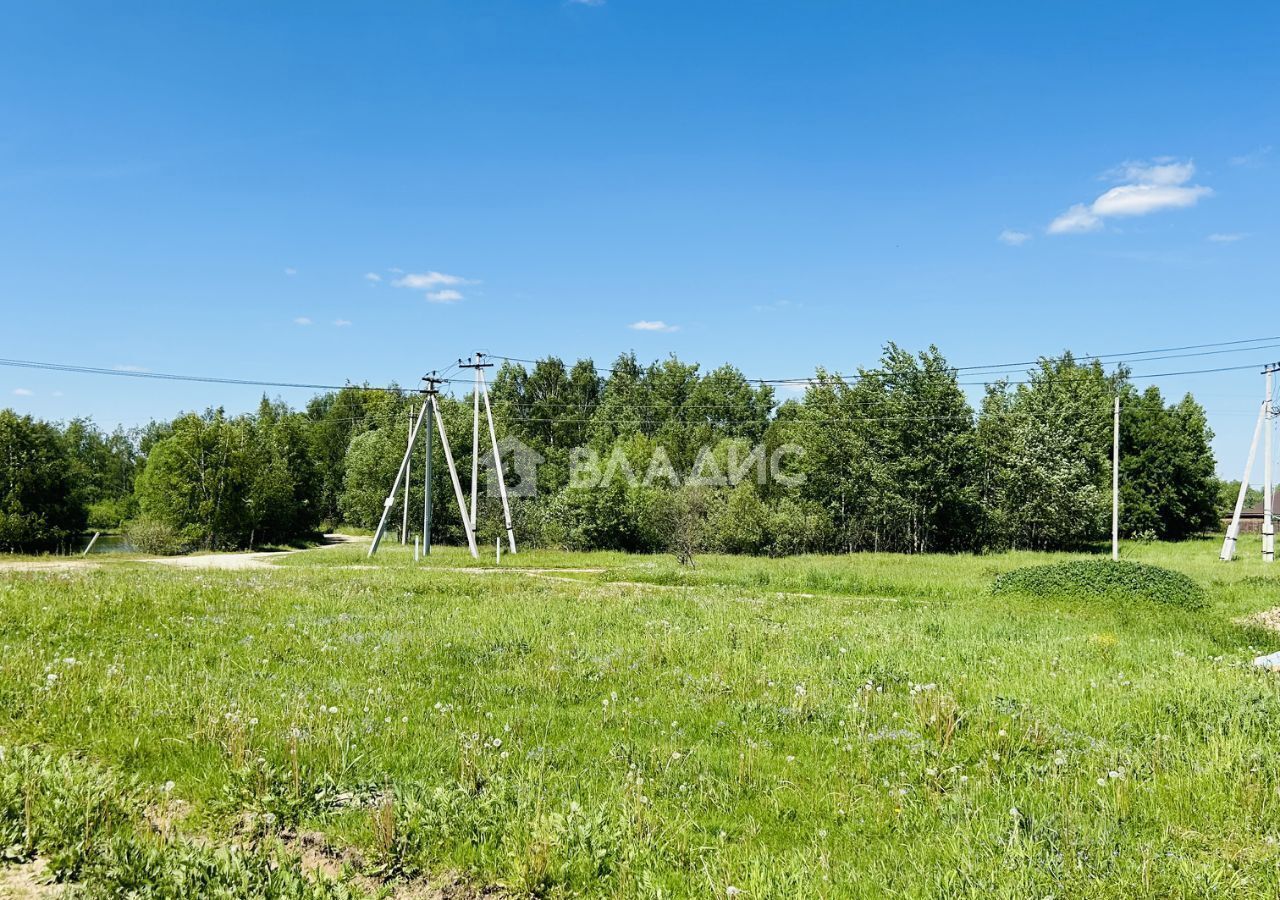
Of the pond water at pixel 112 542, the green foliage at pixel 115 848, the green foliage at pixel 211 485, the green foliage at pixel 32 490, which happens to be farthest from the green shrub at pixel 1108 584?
the pond water at pixel 112 542

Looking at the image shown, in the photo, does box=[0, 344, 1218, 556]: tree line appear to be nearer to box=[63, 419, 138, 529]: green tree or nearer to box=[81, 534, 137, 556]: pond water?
box=[81, 534, 137, 556]: pond water

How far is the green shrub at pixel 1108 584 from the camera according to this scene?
687 inches

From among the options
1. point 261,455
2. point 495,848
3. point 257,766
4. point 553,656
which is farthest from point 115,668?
point 261,455

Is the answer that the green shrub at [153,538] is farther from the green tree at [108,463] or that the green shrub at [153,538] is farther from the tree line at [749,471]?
the green tree at [108,463]

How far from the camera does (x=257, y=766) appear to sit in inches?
215

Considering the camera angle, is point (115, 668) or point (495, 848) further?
point (115, 668)

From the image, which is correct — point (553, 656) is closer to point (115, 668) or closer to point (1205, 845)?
point (115, 668)

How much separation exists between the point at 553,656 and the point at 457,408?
53504 mm

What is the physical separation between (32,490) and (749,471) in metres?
48.2

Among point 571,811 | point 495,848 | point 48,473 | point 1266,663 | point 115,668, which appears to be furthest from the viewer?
point 48,473

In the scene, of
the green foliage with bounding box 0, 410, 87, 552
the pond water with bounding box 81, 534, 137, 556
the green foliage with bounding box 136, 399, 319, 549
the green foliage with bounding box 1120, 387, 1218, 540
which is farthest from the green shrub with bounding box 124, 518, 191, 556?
the green foliage with bounding box 1120, 387, 1218, 540

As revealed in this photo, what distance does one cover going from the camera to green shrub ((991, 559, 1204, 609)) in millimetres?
17453

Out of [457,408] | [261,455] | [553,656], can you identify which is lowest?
[553,656]

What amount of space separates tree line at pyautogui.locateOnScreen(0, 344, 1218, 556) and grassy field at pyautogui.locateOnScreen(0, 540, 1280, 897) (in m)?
35.7
